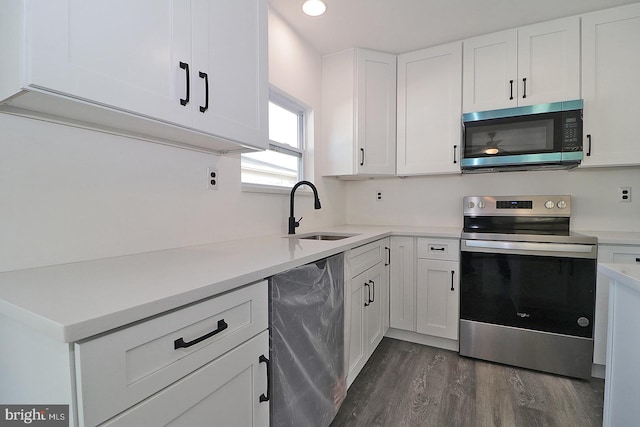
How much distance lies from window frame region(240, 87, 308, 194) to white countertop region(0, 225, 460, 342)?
705 millimetres

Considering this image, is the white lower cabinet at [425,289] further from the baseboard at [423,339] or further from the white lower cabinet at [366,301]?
the white lower cabinet at [366,301]

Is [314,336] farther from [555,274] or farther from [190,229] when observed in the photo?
[555,274]

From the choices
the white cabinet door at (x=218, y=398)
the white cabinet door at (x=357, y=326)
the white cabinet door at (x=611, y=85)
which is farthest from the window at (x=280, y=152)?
the white cabinet door at (x=611, y=85)

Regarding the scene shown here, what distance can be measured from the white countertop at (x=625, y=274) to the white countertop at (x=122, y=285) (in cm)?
99

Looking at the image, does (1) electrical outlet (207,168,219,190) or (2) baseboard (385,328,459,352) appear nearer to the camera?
(1) electrical outlet (207,168,219,190)

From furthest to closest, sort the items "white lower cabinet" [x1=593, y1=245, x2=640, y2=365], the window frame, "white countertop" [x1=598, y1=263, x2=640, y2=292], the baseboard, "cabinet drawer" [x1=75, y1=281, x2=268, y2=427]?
the baseboard
the window frame
"white lower cabinet" [x1=593, y1=245, x2=640, y2=365]
"white countertop" [x1=598, y1=263, x2=640, y2=292]
"cabinet drawer" [x1=75, y1=281, x2=268, y2=427]

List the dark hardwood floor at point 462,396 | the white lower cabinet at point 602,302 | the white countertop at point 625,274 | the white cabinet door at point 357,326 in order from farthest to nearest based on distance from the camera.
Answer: the white lower cabinet at point 602,302 → the white cabinet door at point 357,326 → the dark hardwood floor at point 462,396 → the white countertop at point 625,274

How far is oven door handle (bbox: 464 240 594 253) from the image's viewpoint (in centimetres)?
182

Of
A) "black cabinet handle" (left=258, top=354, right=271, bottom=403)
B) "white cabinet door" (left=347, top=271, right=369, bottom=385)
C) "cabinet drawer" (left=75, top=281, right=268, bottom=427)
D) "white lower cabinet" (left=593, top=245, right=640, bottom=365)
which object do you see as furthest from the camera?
"white lower cabinet" (left=593, top=245, right=640, bottom=365)

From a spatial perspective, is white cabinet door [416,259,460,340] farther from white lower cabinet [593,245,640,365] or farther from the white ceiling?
the white ceiling

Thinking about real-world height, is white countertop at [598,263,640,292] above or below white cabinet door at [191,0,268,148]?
below

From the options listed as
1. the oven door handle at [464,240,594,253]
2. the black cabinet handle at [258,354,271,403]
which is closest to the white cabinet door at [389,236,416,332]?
the oven door handle at [464,240,594,253]

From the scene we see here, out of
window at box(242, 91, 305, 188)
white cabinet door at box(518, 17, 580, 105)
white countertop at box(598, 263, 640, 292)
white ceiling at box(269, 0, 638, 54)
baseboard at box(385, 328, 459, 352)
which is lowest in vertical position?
baseboard at box(385, 328, 459, 352)

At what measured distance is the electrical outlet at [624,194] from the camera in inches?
83.2
